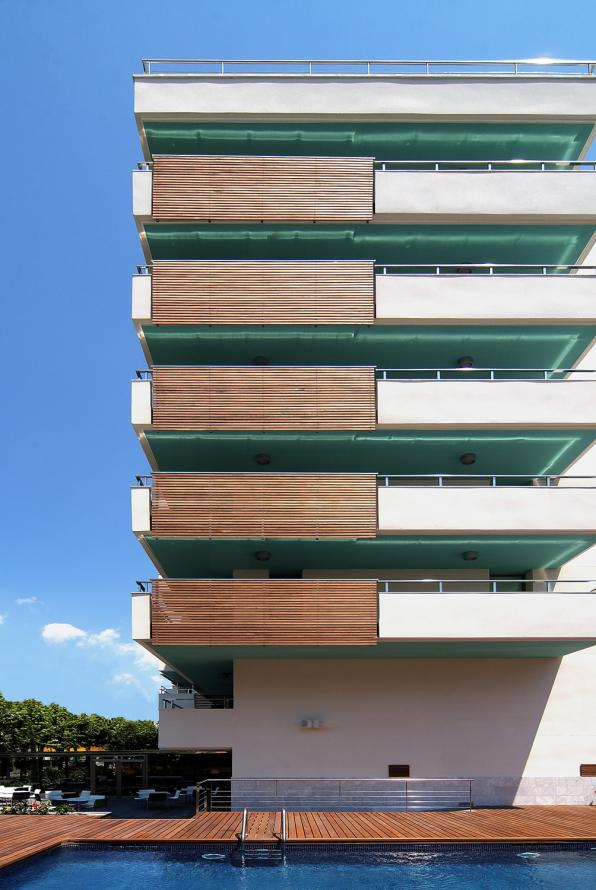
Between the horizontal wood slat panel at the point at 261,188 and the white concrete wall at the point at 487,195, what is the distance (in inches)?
28.2

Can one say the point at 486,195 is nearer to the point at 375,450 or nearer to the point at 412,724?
the point at 375,450

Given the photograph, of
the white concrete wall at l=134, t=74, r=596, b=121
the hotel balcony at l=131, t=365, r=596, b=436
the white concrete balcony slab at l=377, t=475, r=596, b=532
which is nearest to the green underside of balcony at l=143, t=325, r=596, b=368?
the hotel balcony at l=131, t=365, r=596, b=436

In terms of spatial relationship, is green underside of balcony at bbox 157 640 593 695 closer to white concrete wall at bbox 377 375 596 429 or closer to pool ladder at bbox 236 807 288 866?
pool ladder at bbox 236 807 288 866

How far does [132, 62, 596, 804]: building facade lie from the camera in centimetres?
1964

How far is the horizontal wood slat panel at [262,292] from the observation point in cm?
2117

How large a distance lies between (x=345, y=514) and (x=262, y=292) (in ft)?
20.7

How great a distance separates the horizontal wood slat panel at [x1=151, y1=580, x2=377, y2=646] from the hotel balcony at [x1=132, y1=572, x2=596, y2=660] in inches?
0.9

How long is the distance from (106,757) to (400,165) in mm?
24125

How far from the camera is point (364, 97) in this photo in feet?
74.2

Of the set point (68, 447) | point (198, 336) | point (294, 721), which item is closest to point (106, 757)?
point (294, 721)

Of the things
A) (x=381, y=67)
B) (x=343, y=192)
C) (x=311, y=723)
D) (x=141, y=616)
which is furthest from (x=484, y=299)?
(x=141, y=616)

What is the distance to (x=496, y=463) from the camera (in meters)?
22.8

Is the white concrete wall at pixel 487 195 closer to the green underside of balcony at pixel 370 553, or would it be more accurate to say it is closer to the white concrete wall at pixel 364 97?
the white concrete wall at pixel 364 97

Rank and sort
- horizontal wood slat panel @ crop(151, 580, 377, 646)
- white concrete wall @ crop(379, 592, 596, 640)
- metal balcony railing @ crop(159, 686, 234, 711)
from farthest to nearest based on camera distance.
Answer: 1. metal balcony railing @ crop(159, 686, 234, 711)
2. white concrete wall @ crop(379, 592, 596, 640)
3. horizontal wood slat panel @ crop(151, 580, 377, 646)
